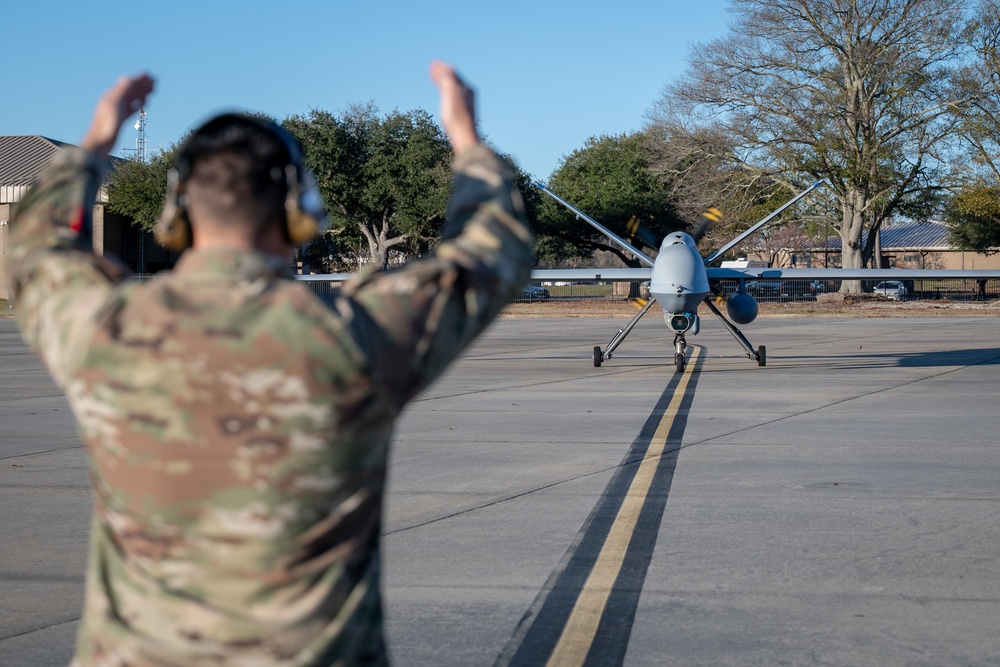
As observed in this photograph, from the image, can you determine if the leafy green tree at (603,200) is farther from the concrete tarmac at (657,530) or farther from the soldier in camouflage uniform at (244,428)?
the soldier in camouflage uniform at (244,428)

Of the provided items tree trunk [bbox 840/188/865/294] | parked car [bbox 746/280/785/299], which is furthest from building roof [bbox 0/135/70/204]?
tree trunk [bbox 840/188/865/294]

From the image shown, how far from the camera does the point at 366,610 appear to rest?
1.99m

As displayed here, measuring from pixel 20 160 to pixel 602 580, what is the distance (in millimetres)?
67185

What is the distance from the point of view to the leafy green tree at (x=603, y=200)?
60594 mm

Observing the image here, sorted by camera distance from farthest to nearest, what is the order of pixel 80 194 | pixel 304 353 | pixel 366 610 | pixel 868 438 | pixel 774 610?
1. pixel 868 438
2. pixel 774 610
3. pixel 80 194
4. pixel 366 610
5. pixel 304 353

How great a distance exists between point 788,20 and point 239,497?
48943 mm

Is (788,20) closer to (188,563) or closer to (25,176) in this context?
(25,176)

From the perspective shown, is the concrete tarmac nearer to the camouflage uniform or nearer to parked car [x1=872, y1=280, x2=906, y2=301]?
the camouflage uniform

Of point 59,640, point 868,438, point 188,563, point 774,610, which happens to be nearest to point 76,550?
point 59,640

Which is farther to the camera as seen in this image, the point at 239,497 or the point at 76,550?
the point at 76,550

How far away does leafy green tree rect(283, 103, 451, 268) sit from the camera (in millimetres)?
56469

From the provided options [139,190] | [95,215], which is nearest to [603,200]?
[139,190]

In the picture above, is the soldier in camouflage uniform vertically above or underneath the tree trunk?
underneath

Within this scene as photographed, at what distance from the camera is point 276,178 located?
1989 millimetres
